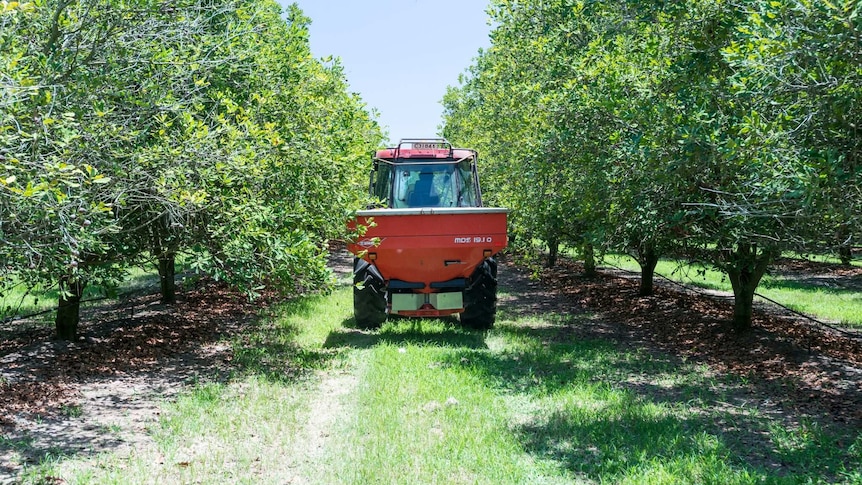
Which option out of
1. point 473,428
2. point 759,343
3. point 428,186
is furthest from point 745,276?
point 473,428

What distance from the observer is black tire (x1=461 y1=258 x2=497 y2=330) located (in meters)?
11.6

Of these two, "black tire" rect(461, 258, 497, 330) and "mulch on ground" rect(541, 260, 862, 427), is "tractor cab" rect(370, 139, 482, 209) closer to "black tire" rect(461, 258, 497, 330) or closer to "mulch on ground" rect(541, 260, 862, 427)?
"black tire" rect(461, 258, 497, 330)

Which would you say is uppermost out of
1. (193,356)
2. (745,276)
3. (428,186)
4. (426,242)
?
(428,186)

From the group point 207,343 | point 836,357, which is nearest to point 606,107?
point 836,357

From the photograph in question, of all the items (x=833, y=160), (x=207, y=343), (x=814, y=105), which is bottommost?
(x=207, y=343)

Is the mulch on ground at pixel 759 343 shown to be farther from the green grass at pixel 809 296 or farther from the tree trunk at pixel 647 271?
the green grass at pixel 809 296

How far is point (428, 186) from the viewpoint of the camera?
12344 millimetres

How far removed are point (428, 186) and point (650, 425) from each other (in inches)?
256

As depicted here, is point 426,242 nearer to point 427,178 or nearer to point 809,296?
point 427,178

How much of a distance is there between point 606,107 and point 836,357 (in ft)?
16.4

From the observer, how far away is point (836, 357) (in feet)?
34.2

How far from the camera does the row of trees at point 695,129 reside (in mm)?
5965

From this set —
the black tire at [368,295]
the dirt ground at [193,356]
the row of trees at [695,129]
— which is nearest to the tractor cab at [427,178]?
the row of trees at [695,129]

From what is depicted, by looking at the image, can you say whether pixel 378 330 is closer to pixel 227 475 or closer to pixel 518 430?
pixel 518 430
